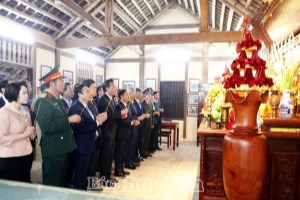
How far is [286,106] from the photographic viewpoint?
209 centimetres

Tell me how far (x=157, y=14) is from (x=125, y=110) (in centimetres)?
533

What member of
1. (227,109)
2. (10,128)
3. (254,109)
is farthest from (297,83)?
(10,128)

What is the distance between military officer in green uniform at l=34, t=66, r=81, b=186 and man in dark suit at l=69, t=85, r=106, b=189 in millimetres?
302

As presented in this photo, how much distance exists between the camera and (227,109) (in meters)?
2.56

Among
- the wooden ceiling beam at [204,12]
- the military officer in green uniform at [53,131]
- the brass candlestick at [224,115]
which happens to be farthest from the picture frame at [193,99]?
the military officer in green uniform at [53,131]

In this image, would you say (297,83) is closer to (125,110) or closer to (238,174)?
(238,174)

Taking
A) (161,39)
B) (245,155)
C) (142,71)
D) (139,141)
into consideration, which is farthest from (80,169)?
(142,71)

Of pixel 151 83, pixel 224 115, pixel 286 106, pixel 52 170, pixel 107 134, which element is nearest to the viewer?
pixel 286 106

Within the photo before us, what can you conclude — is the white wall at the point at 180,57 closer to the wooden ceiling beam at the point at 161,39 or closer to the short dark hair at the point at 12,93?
the wooden ceiling beam at the point at 161,39

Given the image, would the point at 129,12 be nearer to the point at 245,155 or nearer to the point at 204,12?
the point at 204,12

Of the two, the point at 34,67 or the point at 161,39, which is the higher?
the point at 161,39
